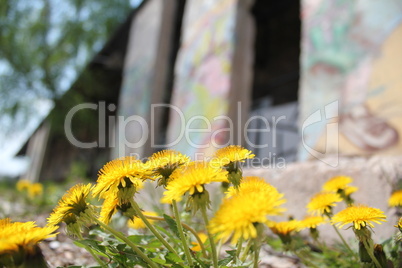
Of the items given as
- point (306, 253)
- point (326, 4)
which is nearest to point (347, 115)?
point (326, 4)

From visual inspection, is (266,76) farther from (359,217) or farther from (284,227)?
(359,217)

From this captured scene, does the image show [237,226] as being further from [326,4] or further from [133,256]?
[326,4]

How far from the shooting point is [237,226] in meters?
0.45

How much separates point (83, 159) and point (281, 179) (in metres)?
9.66

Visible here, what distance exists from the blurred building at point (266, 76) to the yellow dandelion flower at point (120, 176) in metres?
1.70

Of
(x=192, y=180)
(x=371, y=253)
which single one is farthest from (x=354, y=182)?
(x=192, y=180)

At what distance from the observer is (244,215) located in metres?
0.46

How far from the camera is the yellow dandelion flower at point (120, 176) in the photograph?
60 cm

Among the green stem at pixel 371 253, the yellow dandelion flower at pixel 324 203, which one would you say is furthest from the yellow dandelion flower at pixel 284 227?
the green stem at pixel 371 253

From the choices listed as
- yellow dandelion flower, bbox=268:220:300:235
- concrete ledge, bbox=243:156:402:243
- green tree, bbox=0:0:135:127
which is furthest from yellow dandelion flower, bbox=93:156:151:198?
green tree, bbox=0:0:135:127

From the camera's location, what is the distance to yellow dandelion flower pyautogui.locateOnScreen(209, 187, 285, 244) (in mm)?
446

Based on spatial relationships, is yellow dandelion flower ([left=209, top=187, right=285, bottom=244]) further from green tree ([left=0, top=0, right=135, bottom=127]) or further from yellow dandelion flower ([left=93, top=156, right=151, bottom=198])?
green tree ([left=0, top=0, right=135, bottom=127])

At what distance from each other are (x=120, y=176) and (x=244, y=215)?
265 millimetres

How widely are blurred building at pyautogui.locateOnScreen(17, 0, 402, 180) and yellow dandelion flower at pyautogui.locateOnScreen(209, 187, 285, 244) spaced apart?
1.64 m
